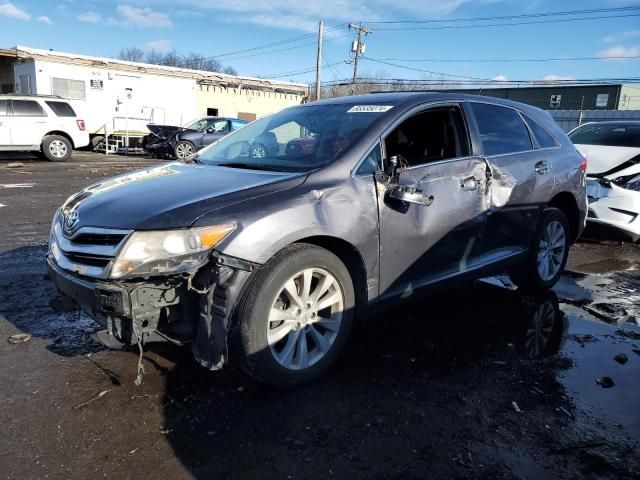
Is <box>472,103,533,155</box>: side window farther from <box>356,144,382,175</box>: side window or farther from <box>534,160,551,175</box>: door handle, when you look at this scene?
<box>356,144,382,175</box>: side window

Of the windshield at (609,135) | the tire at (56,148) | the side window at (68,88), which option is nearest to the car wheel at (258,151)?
the windshield at (609,135)

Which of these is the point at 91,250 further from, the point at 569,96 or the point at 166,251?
the point at 569,96

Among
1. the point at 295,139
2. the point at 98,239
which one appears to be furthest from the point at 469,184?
the point at 98,239

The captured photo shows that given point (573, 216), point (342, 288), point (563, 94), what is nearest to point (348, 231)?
point (342, 288)

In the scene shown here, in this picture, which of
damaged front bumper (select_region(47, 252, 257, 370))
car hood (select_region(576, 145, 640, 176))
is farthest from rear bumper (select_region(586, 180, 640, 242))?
damaged front bumper (select_region(47, 252, 257, 370))

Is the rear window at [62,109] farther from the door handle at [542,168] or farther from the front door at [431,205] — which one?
the door handle at [542,168]

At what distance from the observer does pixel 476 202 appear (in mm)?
3914

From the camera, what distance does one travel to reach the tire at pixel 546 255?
15.5 feet

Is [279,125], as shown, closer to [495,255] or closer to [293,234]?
[293,234]

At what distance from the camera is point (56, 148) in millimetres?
16688

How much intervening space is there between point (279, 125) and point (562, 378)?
9.13 feet

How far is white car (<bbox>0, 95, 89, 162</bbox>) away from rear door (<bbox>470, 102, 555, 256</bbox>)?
51.3 ft

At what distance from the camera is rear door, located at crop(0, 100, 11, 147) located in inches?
605

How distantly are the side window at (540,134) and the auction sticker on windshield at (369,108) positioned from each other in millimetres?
1808
